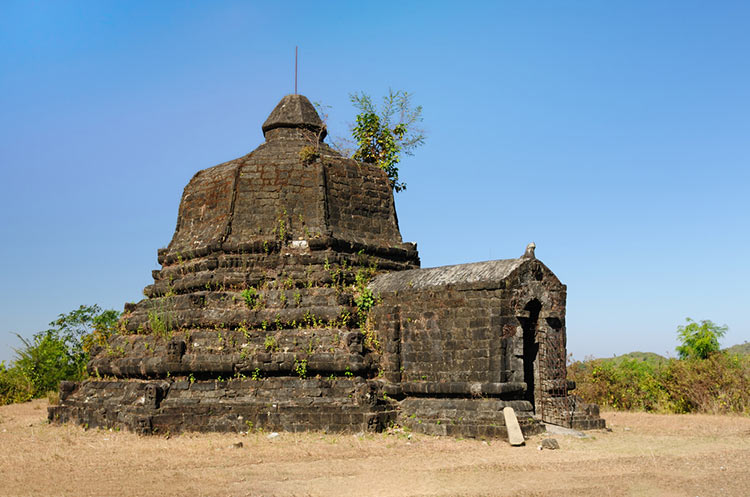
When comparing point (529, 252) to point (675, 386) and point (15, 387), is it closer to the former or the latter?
point (675, 386)

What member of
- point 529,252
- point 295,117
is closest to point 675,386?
point 529,252

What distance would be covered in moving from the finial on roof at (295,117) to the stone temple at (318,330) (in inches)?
47.7

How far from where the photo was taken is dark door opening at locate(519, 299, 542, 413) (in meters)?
13.1

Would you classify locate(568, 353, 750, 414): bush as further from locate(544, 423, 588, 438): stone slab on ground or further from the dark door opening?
locate(544, 423, 588, 438): stone slab on ground

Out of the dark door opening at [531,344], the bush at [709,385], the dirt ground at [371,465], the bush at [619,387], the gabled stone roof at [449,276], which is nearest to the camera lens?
the dirt ground at [371,465]

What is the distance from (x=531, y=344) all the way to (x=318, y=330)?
13.8ft

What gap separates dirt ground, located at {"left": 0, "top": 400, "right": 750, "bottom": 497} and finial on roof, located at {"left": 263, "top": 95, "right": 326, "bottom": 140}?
764 centimetres

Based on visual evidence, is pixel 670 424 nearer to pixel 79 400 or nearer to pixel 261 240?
pixel 261 240

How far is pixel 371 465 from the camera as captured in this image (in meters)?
9.77

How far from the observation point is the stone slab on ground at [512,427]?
11.0 m

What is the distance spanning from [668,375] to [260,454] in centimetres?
1262

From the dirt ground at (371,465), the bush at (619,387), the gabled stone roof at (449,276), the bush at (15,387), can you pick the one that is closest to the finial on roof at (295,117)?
the gabled stone roof at (449,276)

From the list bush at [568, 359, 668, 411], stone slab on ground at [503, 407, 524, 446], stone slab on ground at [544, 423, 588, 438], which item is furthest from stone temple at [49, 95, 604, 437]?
bush at [568, 359, 668, 411]

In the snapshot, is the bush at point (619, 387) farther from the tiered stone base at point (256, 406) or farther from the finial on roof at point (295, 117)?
the finial on roof at point (295, 117)
